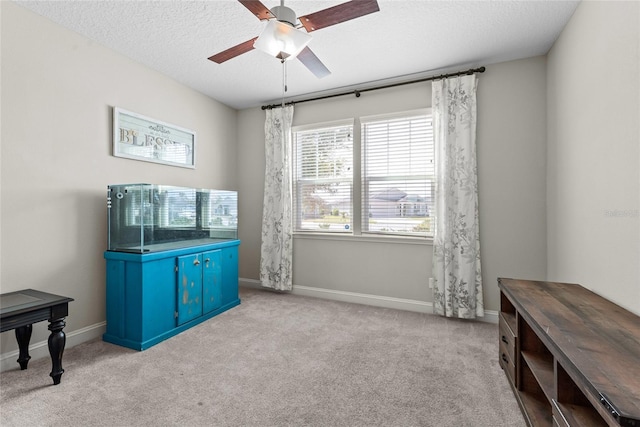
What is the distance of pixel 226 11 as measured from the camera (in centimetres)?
216

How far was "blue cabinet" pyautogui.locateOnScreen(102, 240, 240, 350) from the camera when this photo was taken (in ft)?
7.88

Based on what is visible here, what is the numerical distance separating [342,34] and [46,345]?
3.47 metres

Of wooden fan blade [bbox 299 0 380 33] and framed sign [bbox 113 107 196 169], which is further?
framed sign [bbox 113 107 196 169]

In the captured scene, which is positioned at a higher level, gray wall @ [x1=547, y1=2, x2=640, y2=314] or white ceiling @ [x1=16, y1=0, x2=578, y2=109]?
white ceiling @ [x1=16, y1=0, x2=578, y2=109]

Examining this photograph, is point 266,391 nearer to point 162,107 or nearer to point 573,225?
point 573,225

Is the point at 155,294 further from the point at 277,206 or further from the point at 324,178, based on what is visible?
the point at 324,178

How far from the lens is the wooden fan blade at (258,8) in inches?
57.8

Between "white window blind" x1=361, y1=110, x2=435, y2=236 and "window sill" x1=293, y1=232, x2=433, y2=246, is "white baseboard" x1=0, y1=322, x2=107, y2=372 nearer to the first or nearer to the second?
"window sill" x1=293, y1=232, x2=433, y2=246

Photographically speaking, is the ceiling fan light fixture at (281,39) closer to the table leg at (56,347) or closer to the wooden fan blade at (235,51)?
the wooden fan blade at (235,51)

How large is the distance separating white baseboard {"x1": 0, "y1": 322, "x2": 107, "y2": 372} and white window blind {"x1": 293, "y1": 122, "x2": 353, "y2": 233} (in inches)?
92.2

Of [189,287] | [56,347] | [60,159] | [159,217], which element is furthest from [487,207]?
[60,159]

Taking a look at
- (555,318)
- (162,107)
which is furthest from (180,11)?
(555,318)

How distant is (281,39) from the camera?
1.62 m

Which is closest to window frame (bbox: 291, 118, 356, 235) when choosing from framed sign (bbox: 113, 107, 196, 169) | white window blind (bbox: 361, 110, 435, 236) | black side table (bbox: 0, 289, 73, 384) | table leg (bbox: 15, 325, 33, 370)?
white window blind (bbox: 361, 110, 435, 236)
